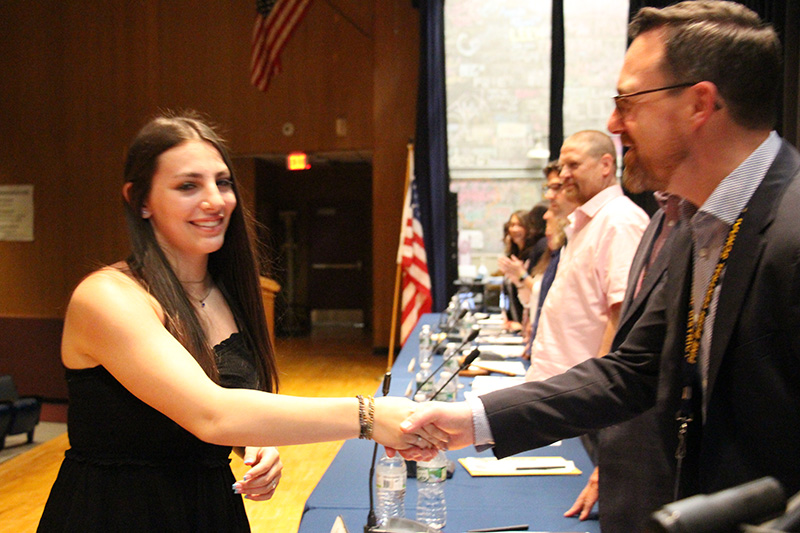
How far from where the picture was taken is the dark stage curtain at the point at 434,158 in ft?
27.0

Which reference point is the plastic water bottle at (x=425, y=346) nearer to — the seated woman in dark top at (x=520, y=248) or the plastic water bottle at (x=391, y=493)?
the seated woman in dark top at (x=520, y=248)

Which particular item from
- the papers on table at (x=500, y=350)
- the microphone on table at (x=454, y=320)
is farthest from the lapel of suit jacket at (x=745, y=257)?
the microphone on table at (x=454, y=320)

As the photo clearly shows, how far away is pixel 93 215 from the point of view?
10.3 metres

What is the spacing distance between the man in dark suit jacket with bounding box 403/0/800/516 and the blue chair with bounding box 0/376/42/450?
190 inches

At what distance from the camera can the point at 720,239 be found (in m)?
1.27

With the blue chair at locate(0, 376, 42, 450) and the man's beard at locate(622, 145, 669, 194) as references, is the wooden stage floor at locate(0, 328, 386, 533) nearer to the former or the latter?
the blue chair at locate(0, 376, 42, 450)

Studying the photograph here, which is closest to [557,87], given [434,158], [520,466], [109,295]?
[434,158]

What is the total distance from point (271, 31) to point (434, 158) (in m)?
2.51

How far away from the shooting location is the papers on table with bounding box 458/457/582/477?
2.14 m

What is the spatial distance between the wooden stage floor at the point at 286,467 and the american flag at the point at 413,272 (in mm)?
776

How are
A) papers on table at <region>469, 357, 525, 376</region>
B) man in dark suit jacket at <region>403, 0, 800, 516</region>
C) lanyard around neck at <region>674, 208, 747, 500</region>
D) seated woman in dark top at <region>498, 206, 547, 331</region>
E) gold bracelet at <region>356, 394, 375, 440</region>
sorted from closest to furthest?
1. man in dark suit jacket at <region>403, 0, 800, 516</region>
2. lanyard around neck at <region>674, 208, 747, 500</region>
3. gold bracelet at <region>356, 394, 375, 440</region>
4. papers on table at <region>469, 357, 525, 376</region>
5. seated woman in dark top at <region>498, 206, 547, 331</region>

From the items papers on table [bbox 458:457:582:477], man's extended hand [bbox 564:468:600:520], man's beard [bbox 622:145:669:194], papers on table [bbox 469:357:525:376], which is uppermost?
man's beard [bbox 622:145:669:194]

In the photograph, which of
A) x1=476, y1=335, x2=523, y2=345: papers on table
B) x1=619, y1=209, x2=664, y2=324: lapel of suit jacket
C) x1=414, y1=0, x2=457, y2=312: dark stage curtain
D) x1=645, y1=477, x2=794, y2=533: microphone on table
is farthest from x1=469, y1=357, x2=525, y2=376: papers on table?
x1=414, y1=0, x2=457, y2=312: dark stage curtain

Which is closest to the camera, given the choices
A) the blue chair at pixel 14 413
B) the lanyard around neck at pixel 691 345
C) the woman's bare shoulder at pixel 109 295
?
the lanyard around neck at pixel 691 345
